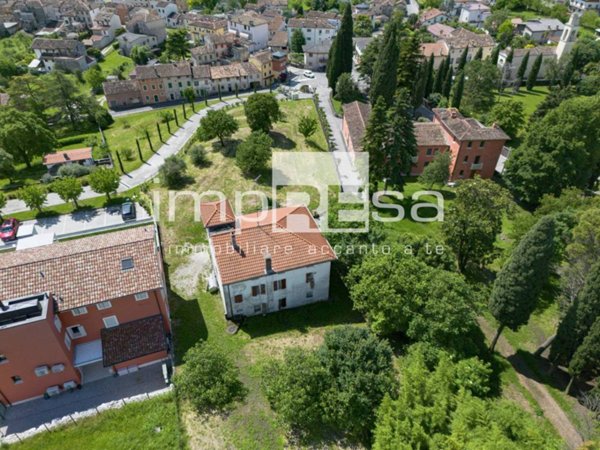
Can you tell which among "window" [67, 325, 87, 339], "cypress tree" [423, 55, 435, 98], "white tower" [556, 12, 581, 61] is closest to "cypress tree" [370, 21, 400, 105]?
"cypress tree" [423, 55, 435, 98]

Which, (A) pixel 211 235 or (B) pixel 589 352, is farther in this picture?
(A) pixel 211 235

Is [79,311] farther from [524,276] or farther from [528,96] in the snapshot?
[528,96]

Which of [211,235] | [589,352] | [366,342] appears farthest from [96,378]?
[589,352]

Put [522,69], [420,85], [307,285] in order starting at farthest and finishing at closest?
[522,69], [420,85], [307,285]

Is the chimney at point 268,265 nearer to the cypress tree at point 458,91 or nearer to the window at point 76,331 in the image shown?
the window at point 76,331

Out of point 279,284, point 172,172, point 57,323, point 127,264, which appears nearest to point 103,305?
point 57,323

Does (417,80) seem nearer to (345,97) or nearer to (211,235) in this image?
(345,97)

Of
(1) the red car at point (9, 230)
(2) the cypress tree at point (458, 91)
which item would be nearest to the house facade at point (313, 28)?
(2) the cypress tree at point (458, 91)
